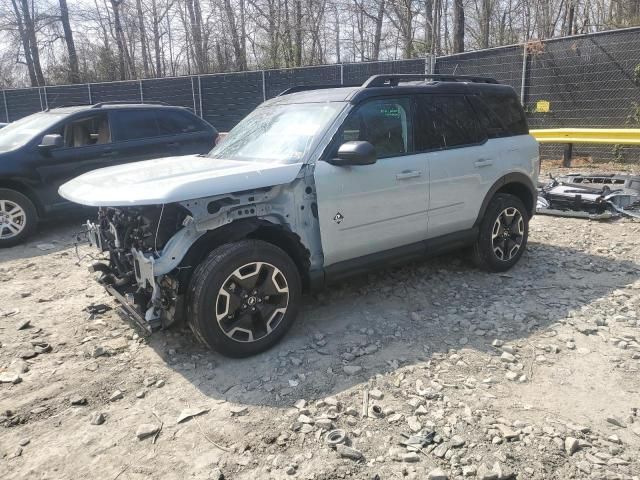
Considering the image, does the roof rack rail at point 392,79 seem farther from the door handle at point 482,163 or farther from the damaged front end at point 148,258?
the damaged front end at point 148,258

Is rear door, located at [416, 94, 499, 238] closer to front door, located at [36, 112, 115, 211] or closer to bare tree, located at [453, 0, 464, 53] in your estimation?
front door, located at [36, 112, 115, 211]

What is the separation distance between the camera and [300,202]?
12.4 feet

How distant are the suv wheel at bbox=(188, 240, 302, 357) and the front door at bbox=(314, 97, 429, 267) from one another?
18.2 inches

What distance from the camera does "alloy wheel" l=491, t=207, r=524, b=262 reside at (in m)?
5.12

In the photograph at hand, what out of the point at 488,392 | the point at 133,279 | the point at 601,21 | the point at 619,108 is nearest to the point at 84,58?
the point at 601,21

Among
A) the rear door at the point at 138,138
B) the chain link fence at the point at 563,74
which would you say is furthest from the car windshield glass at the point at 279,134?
the chain link fence at the point at 563,74

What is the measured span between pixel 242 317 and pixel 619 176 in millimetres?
6615

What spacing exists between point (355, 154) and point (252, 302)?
4.22ft

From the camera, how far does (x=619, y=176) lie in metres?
7.63

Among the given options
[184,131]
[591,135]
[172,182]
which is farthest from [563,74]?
[172,182]

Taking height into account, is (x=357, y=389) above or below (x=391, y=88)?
below

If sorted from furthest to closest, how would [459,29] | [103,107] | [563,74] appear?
[459,29] < [563,74] < [103,107]

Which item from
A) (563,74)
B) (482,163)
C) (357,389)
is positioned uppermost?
(563,74)

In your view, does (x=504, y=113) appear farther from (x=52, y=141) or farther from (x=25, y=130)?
(x=25, y=130)
